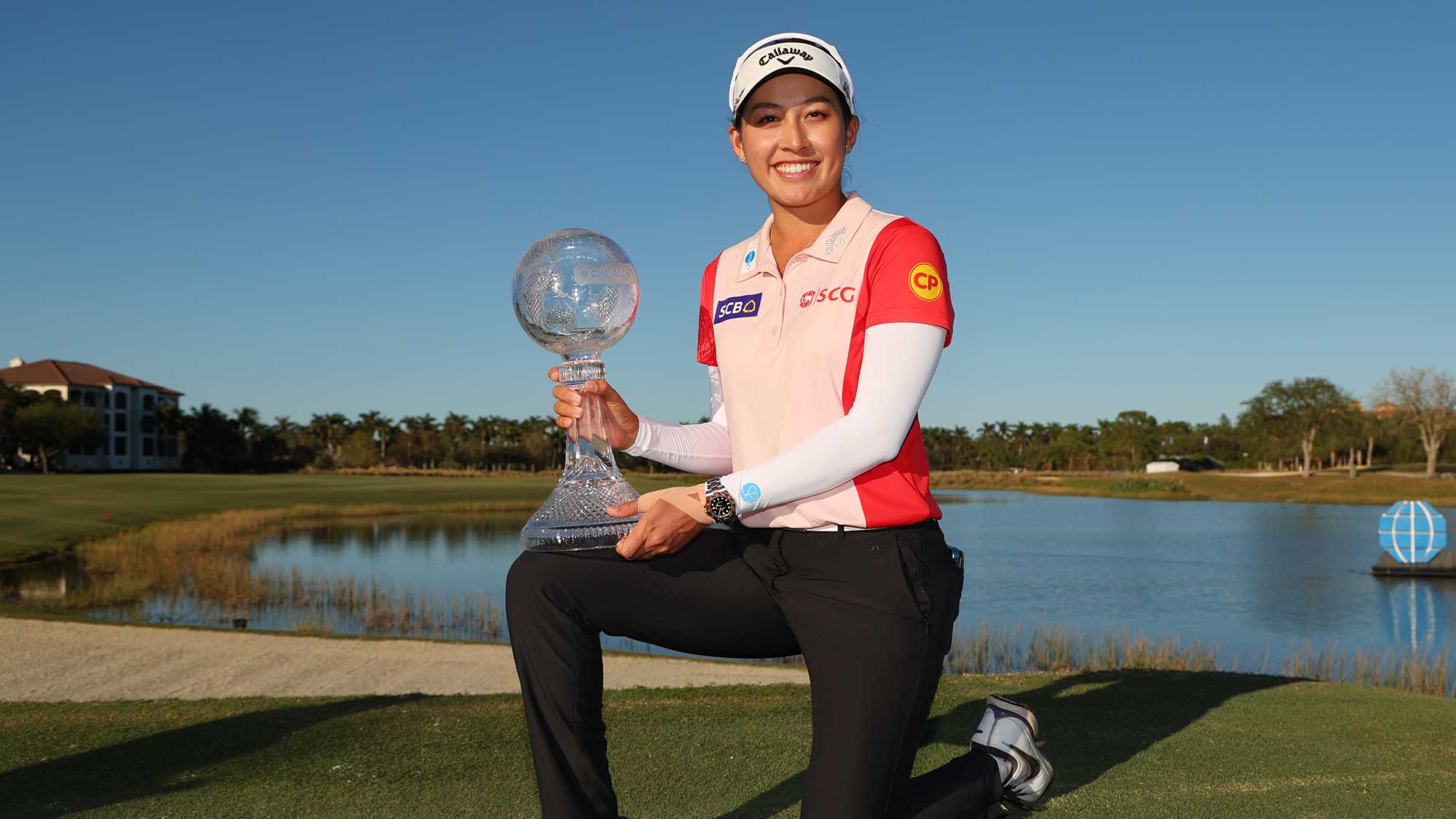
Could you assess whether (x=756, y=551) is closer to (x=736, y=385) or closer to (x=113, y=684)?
(x=736, y=385)

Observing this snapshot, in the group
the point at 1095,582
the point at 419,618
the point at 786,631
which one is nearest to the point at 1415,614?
the point at 1095,582

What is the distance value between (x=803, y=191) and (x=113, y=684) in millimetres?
11928

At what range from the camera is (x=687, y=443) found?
3254mm

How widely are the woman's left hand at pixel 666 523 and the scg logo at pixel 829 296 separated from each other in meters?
0.57

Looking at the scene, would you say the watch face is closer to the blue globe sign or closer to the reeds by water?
the reeds by water

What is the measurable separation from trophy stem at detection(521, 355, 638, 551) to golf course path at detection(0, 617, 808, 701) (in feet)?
25.7

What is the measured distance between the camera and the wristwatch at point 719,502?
262 centimetres

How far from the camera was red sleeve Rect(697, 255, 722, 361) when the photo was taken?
3182 mm

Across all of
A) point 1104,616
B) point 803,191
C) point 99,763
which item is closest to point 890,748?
point 803,191

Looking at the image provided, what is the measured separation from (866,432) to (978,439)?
504 feet

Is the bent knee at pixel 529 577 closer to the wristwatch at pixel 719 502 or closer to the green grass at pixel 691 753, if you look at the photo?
the wristwatch at pixel 719 502

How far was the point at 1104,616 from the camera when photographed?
74.3 ft

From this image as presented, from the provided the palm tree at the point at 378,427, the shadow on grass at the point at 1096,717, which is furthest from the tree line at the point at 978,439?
the shadow on grass at the point at 1096,717

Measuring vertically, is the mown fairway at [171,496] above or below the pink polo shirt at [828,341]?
below
